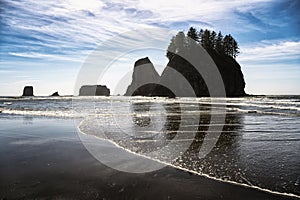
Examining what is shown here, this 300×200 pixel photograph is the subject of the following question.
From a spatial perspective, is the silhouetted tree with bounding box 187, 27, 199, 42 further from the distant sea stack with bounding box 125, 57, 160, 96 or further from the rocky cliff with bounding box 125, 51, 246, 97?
the distant sea stack with bounding box 125, 57, 160, 96

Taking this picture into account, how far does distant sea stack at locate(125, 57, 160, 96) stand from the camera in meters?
94.4

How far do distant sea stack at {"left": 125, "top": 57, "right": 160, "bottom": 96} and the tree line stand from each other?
14482mm

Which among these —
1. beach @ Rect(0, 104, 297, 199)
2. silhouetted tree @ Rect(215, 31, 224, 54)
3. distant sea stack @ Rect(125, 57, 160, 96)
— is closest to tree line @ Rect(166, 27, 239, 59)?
silhouetted tree @ Rect(215, 31, 224, 54)

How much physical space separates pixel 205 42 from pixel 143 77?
34.5 meters

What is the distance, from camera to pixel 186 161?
547cm

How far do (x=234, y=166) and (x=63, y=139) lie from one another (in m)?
6.12

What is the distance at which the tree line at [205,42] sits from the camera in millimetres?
82562

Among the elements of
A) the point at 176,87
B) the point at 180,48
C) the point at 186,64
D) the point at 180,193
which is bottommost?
the point at 180,193

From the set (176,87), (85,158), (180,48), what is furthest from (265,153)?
(180,48)

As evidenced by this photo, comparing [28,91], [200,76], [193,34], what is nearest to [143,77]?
[193,34]

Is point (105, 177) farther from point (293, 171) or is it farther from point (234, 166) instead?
point (293, 171)

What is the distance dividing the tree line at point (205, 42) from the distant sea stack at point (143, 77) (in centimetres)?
Answer: 1448

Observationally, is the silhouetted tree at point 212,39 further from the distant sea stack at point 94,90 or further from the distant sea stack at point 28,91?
the distant sea stack at point 28,91

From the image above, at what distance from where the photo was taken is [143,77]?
345 ft
